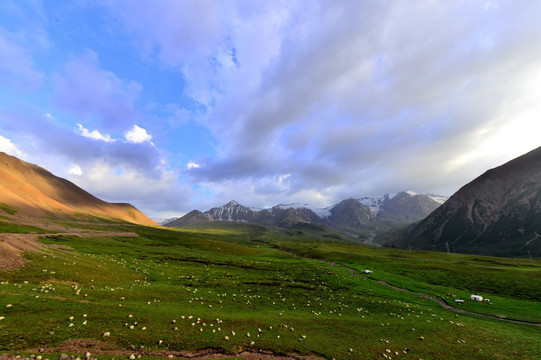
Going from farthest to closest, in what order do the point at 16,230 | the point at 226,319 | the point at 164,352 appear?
the point at 16,230 → the point at 226,319 → the point at 164,352

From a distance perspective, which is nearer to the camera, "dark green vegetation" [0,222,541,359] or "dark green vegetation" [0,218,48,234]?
"dark green vegetation" [0,222,541,359]

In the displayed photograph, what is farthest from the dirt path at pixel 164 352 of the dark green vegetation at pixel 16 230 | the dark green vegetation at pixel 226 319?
the dark green vegetation at pixel 16 230

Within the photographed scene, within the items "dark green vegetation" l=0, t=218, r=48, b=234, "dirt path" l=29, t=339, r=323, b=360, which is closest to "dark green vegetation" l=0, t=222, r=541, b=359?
"dirt path" l=29, t=339, r=323, b=360

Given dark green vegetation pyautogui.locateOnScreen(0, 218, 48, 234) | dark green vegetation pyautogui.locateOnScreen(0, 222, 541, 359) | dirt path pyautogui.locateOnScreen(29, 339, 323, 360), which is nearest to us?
dirt path pyautogui.locateOnScreen(29, 339, 323, 360)

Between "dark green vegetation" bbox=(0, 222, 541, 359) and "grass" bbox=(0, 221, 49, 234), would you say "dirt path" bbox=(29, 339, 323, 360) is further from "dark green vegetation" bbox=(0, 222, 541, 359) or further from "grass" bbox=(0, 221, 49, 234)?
"grass" bbox=(0, 221, 49, 234)

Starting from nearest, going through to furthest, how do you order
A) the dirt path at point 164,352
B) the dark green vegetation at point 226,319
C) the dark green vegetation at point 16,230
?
the dirt path at point 164,352 → the dark green vegetation at point 226,319 → the dark green vegetation at point 16,230

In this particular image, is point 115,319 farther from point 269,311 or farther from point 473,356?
point 473,356

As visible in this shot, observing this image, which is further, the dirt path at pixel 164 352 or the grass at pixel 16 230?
the grass at pixel 16 230

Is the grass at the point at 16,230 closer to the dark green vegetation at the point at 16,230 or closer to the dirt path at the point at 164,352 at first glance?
the dark green vegetation at the point at 16,230

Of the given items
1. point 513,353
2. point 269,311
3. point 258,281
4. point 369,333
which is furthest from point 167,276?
point 513,353

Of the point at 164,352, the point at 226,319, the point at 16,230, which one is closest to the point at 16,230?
the point at 16,230

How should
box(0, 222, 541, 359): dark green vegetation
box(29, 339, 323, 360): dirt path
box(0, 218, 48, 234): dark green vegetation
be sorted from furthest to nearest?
box(0, 218, 48, 234): dark green vegetation, box(0, 222, 541, 359): dark green vegetation, box(29, 339, 323, 360): dirt path

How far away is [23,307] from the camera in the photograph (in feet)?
59.9

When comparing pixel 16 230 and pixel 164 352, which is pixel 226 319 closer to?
pixel 164 352
